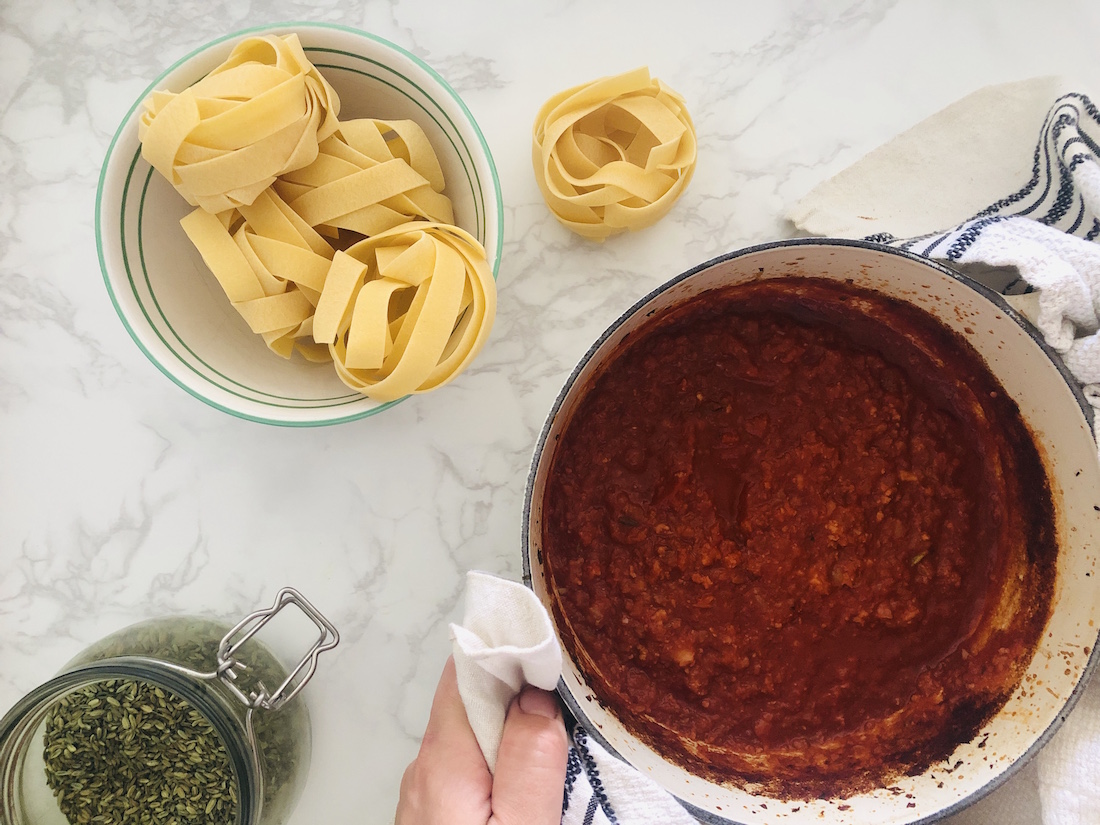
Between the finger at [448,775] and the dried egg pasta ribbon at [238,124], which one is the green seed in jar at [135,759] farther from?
the dried egg pasta ribbon at [238,124]

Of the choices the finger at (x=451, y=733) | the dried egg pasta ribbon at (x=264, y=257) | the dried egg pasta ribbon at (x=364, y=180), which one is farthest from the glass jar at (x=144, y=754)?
the dried egg pasta ribbon at (x=364, y=180)

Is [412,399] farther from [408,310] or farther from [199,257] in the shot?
[199,257]

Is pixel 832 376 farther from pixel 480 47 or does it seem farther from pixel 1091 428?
pixel 480 47

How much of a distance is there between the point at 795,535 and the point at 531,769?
1.84ft

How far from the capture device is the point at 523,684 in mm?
1096

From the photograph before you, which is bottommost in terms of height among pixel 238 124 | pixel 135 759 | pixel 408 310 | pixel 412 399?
pixel 135 759

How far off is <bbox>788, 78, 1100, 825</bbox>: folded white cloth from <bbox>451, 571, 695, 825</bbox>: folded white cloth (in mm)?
596

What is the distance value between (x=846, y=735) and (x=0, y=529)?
4.75 feet

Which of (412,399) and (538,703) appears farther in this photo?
(412,399)

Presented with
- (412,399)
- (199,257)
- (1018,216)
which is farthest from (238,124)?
(1018,216)

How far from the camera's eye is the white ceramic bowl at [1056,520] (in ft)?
3.50

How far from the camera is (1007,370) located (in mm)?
1191

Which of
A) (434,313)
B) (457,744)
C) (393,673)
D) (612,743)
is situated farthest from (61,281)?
(612,743)

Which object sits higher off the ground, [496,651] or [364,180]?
[364,180]
